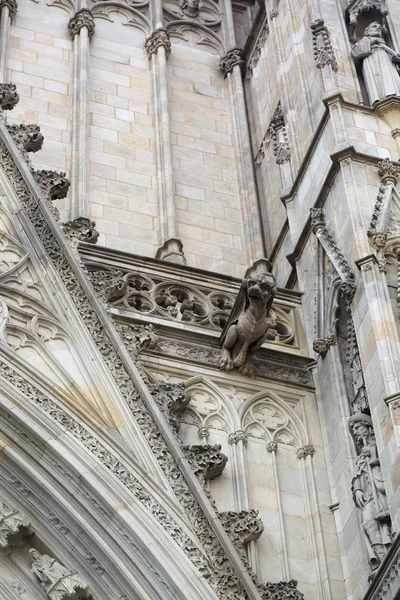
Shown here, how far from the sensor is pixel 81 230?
14820 mm

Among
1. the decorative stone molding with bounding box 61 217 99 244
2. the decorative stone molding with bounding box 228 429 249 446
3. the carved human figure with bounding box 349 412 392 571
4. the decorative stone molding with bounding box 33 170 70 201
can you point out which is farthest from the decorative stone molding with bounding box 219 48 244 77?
the carved human figure with bounding box 349 412 392 571

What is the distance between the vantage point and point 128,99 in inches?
717

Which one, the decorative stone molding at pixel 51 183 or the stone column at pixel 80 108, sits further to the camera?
the stone column at pixel 80 108

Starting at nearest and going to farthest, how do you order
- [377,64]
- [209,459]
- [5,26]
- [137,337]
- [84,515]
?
1. [84,515]
2. [209,459]
3. [137,337]
4. [377,64]
5. [5,26]

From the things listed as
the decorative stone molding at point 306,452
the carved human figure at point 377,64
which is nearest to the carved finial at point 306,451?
the decorative stone molding at point 306,452

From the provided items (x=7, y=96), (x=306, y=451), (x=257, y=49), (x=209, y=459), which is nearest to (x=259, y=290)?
(x=306, y=451)

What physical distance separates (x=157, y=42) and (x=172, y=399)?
704cm

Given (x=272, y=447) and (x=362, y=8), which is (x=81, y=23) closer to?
(x=362, y=8)

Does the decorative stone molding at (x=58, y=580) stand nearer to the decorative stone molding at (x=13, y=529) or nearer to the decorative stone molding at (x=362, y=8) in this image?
the decorative stone molding at (x=13, y=529)

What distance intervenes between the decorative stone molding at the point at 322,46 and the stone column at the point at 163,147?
2.20 meters

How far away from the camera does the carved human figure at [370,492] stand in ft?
39.7

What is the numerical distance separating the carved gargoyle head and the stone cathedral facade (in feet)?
0.09

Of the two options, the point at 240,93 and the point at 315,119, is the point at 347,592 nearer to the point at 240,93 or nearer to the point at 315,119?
the point at 315,119

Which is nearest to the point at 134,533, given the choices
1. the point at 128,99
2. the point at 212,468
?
the point at 212,468
